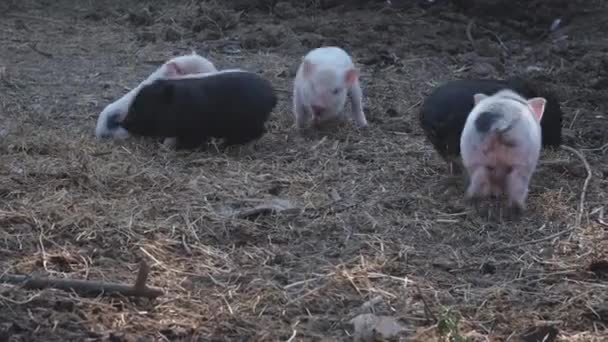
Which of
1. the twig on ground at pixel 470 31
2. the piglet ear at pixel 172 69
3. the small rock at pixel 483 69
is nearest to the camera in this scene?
the piglet ear at pixel 172 69

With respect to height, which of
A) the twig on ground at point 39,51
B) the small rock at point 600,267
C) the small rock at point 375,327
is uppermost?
the small rock at point 375,327

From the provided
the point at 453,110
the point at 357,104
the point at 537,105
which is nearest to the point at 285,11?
the point at 357,104

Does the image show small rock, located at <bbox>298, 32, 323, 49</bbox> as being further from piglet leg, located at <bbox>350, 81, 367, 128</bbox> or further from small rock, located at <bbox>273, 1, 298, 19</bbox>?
piglet leg, located at <bbox>350, 81, 367, 128</bbox>

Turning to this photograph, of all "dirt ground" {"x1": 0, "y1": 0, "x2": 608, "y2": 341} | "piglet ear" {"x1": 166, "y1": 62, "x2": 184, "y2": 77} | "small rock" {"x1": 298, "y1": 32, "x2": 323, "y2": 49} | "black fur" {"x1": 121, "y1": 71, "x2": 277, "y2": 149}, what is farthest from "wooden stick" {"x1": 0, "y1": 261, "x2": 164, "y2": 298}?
"small rock" {"x1": 298, "y1": 32, "x2": 323, "y2": 49}

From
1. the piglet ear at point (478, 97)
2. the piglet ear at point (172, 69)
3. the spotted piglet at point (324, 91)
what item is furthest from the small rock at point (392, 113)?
the piglet ear at point (478, 97)

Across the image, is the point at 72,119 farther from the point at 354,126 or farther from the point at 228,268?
the point at 228,268

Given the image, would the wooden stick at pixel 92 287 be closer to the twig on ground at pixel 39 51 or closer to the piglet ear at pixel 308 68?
the piglet ear at pixel 308 68

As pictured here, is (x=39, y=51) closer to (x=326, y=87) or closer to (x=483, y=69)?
(x=326, y=87)

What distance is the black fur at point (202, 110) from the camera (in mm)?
7305

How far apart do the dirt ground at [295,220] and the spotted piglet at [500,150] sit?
6.3 inches

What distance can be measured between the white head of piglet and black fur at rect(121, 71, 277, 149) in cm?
43

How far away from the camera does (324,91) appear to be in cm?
780

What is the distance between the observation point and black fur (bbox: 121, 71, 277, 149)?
7.30 m

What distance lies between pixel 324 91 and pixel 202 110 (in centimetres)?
98
